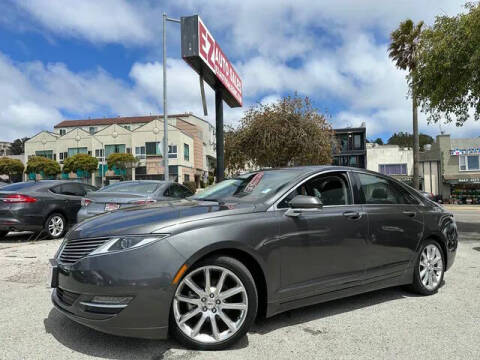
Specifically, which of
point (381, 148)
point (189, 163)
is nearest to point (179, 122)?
point (189, 163)

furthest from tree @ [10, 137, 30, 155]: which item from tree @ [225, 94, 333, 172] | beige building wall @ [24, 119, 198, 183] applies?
tree @ [225, 94, 333, 172]

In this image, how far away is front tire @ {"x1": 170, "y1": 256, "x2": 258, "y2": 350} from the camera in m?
3.02

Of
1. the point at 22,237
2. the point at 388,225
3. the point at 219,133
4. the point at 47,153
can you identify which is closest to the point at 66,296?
the point at 388,225

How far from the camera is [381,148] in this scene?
47125mm

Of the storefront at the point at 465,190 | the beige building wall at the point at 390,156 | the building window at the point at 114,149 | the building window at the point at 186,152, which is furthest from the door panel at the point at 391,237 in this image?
the building window at the point at 114,149

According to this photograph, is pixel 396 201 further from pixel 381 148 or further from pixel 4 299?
pixel 381 148

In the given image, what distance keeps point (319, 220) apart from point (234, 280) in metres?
1.07

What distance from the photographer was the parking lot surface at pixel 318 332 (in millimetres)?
3039

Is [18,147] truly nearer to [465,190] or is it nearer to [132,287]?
[465,190]

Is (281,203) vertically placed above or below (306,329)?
above

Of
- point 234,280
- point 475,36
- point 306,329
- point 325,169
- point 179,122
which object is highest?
point 179,122

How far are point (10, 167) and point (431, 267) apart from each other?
64.3 metres

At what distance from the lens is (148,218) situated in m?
3.21

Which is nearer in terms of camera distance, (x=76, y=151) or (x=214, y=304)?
(x=214, y=304)
